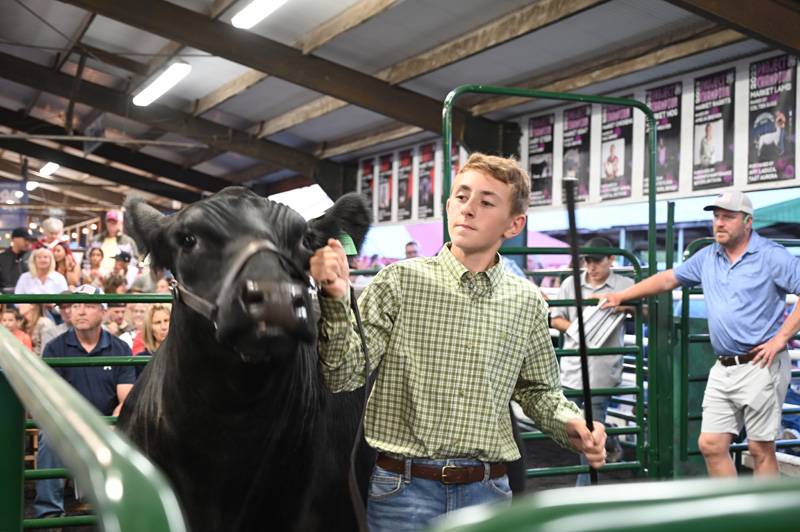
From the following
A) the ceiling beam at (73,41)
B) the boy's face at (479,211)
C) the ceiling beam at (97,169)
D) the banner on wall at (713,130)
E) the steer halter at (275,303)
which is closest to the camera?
the steer halter at (275,303)

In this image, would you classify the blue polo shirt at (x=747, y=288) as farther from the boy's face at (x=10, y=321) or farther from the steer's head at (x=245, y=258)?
the boy's face at (x=10, y=321)

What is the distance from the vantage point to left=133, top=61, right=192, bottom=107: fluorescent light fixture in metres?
10.5

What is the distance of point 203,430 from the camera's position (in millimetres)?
1928

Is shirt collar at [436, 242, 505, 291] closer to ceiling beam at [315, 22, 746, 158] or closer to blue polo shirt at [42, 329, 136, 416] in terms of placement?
blue polo shirt at [42, 329, 136, 416]

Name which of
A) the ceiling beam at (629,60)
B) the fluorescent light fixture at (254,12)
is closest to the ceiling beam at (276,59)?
the ceiling beam at (629,60)

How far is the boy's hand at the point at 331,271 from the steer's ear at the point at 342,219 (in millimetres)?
451

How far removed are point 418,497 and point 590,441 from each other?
41cm

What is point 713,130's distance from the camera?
7.51 meters

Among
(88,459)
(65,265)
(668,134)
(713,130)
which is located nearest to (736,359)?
(713,130)

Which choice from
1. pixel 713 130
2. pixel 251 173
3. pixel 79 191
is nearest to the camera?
pixel 713 130

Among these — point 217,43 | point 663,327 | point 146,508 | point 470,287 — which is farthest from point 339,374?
point 217,43

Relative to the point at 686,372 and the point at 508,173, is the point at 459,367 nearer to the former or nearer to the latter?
the point at 508,173

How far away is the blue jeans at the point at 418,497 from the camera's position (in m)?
1.92

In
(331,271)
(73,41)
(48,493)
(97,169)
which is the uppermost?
(73,41)
